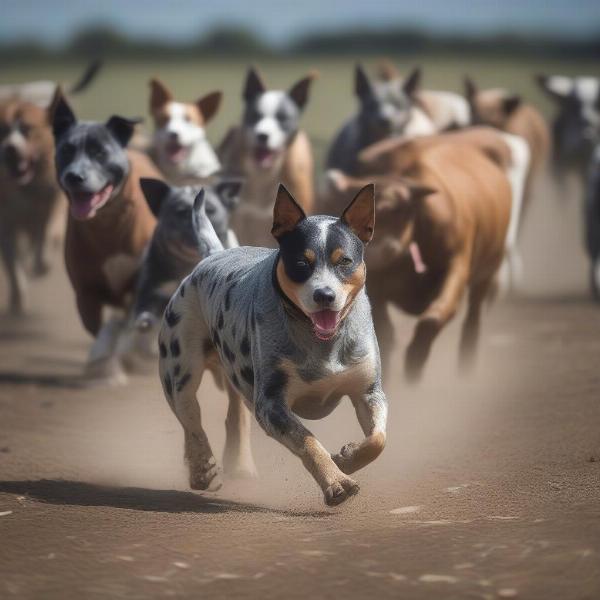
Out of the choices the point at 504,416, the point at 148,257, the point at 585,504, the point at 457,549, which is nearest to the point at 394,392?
the point at 504,416

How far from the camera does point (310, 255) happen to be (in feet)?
17.8

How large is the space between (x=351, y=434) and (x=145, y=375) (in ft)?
9.32

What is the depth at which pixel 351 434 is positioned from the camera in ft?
24.7

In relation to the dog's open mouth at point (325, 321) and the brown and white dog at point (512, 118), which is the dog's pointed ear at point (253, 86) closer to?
the brown and white dog at point (512, 118)

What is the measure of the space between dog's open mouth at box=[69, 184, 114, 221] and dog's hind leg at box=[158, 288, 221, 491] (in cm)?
285

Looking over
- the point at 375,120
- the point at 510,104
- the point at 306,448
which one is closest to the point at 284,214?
the point at 306,448

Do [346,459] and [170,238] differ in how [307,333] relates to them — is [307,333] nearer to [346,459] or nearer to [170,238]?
[346,459]

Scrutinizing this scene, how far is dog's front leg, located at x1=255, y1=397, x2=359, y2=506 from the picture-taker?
5332mm

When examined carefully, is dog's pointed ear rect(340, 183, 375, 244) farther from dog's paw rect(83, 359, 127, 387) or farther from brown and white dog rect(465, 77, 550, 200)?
brown and white dog rect(465, 77, 550, 200)

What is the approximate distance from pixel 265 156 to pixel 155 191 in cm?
366

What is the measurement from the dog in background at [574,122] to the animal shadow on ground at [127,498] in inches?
432

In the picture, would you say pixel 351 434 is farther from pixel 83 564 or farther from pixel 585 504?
pixel 83 564

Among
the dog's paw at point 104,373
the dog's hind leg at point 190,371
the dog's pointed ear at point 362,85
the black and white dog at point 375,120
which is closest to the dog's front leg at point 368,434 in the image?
the dog's hind leg at point 190,371

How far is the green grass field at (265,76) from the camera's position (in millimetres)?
22359
